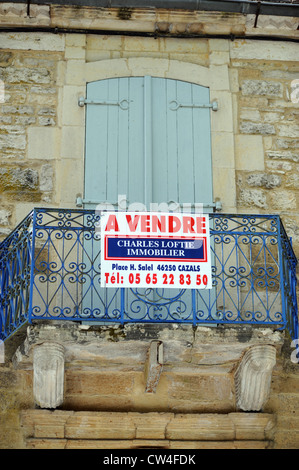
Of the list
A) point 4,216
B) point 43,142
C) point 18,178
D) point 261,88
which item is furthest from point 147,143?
point 4,216

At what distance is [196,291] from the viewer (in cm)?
861

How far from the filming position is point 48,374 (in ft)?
26.4

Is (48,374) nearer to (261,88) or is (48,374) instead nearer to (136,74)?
(136,74)

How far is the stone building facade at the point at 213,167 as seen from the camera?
8172 millimetres

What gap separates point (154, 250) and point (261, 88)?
265cm

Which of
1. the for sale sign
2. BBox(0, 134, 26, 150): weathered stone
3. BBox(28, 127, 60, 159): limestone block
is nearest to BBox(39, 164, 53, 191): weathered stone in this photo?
BBox(28, 127, 60, 159): limestone block

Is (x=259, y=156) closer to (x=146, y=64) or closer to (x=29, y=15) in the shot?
(x=146, y=64)

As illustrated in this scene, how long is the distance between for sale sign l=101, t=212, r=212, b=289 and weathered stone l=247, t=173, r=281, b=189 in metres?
1.33

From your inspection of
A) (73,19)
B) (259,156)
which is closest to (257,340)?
(259,156)

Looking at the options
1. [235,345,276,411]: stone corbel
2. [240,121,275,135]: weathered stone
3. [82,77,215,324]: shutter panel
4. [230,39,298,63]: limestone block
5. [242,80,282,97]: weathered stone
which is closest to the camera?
[235,345,276,411]: stone corbel

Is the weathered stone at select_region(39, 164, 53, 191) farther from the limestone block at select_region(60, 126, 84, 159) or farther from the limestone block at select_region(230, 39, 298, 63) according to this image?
the limestone block at select_region(230, 39, 298, 63)

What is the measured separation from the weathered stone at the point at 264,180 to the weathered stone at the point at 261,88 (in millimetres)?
941

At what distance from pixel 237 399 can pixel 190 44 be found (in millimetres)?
3801

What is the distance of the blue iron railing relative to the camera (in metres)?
8.03
